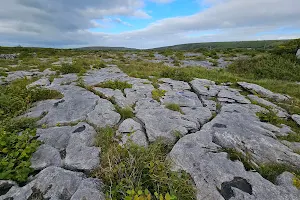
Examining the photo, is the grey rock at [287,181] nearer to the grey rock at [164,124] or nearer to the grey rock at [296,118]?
the grey rock at [164,124]

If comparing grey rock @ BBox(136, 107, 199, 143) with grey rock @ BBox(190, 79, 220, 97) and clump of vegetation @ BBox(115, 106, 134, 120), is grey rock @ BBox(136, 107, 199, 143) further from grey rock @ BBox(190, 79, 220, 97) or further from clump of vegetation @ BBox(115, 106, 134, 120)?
grey rock @ BBox(190, 79, 220, 97)

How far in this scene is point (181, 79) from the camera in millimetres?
10812

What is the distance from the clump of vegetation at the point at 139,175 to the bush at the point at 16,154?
1326 millimetres

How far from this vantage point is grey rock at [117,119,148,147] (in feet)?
15.9

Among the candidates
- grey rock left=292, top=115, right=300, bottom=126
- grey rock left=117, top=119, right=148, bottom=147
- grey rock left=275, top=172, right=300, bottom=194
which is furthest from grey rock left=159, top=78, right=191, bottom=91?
grey rock left=275, top=172, right=300, bottom=194

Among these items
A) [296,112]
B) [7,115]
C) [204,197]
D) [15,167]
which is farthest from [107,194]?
[296,112]

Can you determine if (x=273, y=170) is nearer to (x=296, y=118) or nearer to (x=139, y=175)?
(x=139, y=175)

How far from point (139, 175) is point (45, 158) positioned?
2.08 meters

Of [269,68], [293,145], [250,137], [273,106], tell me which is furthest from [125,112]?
[269,68]

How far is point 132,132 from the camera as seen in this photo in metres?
5.16

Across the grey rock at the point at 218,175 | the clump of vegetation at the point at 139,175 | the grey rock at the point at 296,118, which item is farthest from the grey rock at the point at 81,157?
the grey rock at the point at 296,118

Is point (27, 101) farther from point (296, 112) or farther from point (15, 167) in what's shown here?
point (296, 112)

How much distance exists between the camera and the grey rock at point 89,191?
3.36 m

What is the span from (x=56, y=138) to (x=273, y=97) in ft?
27.8
